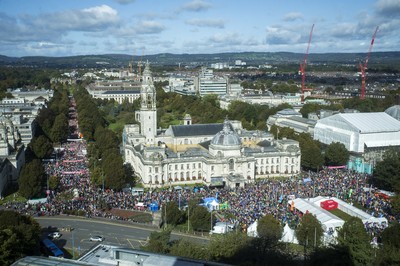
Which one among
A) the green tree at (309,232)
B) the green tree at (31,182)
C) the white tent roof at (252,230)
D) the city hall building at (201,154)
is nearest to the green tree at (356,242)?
the green tree at (309,232)

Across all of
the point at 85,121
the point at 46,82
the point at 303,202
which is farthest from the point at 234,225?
the point at 46,82

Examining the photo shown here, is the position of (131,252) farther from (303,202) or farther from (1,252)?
(303,202)

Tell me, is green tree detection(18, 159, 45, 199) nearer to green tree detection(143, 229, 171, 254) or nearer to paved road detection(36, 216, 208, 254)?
paved road detection(36, 216, 208, 254)

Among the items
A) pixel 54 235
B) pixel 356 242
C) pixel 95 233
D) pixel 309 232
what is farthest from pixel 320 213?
pixel 54 235

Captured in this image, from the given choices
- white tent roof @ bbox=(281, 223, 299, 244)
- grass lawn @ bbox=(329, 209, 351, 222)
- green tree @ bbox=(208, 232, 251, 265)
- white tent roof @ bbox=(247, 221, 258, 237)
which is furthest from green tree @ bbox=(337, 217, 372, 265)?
grass lawn @ bbox=(329, 209, 351, 222)

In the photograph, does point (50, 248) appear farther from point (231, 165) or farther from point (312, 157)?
point (312, 157)

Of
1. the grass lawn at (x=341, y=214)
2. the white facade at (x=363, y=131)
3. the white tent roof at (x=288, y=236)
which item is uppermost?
the white facade at (x=363, y=131)

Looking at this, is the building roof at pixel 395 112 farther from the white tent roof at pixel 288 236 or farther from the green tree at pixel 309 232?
the white tent roof at pixel 288 236
